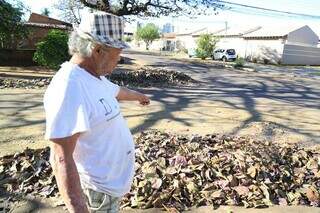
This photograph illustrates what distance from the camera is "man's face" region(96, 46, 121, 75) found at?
212cm

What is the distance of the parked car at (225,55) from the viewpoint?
42125 mm

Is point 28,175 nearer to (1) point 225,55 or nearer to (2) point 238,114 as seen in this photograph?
(2) point 238,114

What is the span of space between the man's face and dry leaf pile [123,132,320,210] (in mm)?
2502

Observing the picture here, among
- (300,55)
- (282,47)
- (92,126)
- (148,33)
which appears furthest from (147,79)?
(148,33)

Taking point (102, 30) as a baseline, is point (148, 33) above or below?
below

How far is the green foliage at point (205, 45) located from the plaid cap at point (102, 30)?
4037 centimetres

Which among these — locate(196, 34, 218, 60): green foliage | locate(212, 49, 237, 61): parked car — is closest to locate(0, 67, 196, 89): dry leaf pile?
locate(196, 34, 218, 60): green foliage

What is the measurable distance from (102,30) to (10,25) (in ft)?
63.5

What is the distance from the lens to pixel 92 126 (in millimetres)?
2088

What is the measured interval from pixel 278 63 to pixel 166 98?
103 feet

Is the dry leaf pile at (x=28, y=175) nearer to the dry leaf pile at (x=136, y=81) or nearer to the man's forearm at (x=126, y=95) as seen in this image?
the man's forearm at (x=126, y=95)

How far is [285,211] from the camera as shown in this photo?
4.42 m

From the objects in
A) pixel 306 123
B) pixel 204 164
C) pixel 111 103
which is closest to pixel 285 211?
pixel 204 164

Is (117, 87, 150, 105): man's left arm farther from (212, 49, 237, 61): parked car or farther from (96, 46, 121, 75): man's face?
(212, 49, 237, 61): parked car
